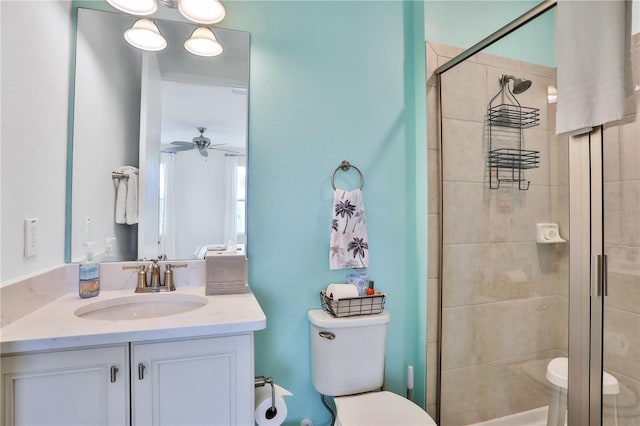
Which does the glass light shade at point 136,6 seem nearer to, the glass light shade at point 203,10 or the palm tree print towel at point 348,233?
the glass light shade at point 203,10

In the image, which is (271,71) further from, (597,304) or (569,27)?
(597,304)

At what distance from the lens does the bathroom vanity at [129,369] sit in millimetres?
875

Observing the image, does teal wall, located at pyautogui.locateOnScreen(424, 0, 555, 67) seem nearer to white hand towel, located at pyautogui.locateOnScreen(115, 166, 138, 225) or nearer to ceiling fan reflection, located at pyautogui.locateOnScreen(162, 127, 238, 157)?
ceiling fan reflection, located at pyautogui.locateOnScreen(162, 127, 238, 157)

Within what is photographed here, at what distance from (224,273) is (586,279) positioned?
1.30 m

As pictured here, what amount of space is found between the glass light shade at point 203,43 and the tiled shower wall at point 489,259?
106 cm

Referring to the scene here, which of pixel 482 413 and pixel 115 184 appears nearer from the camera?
pixel 115 184

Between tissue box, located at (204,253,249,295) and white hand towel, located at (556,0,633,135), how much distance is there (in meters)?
1.30

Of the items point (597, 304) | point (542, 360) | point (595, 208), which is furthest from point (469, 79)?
point (542, 360)

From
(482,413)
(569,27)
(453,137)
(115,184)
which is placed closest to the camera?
(569,27)

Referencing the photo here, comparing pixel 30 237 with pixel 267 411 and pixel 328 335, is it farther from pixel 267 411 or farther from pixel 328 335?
pixel 328 335

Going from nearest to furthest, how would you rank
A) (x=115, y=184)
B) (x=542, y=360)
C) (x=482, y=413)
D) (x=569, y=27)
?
(x=569, y=27), (x=542, y=360), (x=115, y=184), (x=482, y=413)

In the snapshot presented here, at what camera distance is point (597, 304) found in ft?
3.39

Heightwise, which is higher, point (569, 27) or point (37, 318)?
point (569, 27)

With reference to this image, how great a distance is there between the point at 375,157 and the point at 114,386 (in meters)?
1.42
